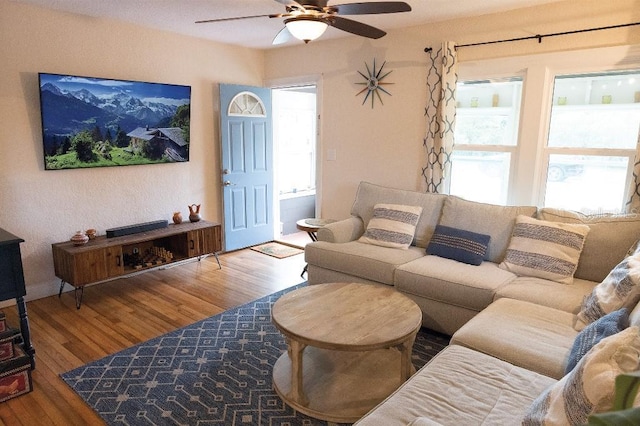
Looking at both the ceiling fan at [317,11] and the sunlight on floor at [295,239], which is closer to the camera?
the ceiling fan at [317,11]

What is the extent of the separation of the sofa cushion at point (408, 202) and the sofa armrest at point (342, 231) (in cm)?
9

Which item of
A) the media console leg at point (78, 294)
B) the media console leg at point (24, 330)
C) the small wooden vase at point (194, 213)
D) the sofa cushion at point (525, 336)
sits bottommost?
the media console leg at point (78, 294)

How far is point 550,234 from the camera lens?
294 centimetres

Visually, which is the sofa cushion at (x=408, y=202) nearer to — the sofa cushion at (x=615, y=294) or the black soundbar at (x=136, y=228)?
the sofa cushion at (x=615, y=294)

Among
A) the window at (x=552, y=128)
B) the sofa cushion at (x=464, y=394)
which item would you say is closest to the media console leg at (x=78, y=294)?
the sofa cushion at (x=464, y=394)

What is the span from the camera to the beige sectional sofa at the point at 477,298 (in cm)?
162

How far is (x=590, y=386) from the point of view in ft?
3.71

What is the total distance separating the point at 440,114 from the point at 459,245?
1298mm

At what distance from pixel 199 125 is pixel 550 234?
3.72 metres

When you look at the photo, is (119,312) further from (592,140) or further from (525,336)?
(592,140)

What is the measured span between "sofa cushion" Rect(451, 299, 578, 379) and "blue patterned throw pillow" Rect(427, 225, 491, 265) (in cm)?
75

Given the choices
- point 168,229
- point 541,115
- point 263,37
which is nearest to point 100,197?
point 168,229

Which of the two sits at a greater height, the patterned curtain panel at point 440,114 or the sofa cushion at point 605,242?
the patterned curtain panel at point 440,114

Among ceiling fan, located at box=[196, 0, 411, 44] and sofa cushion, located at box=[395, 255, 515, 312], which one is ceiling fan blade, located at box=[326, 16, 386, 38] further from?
sofa cushion, located at box=[395, 255, 515, 312]
